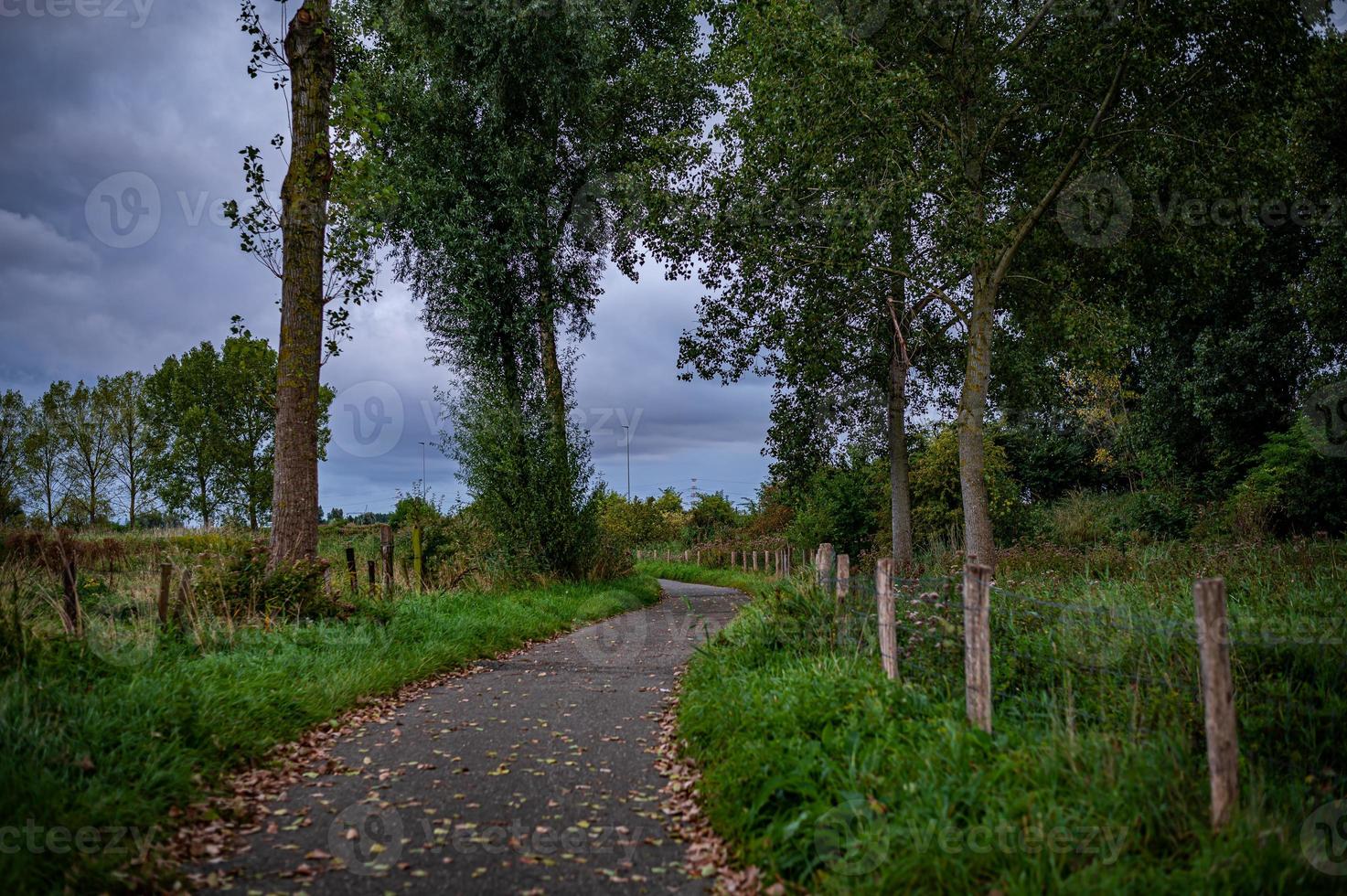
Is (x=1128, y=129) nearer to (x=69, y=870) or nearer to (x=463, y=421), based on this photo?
(x=463, y=421)

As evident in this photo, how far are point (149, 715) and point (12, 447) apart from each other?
28.9 metres

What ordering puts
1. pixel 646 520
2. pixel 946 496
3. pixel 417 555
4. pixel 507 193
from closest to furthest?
pixel 417 555 < pixel 507 193 < pixel 946 496 < pixel 646 520

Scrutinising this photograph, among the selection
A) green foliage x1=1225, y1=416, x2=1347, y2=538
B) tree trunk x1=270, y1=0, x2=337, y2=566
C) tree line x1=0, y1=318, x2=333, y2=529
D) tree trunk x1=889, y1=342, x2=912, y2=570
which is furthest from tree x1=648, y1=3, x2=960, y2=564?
tree line x1=0, y1=318, x2=333, y2=529

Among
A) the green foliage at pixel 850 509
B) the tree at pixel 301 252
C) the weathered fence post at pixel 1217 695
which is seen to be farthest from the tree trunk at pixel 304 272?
the green foliage at pixel 850 509

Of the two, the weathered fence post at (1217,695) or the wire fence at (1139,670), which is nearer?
the weathered fence post at (1217,695)

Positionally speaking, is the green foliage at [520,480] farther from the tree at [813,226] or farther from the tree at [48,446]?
the tree at [48,446]

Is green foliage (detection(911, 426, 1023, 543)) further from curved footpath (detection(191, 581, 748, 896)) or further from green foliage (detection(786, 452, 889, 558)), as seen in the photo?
curved footpath (detection(191, 581, 748, 896))

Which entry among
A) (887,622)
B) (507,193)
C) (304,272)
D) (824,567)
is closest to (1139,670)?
(887,622)

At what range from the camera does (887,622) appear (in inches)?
250

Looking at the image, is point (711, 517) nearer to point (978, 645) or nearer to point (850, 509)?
point (850, 509)

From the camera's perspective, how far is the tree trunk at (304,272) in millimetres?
10547

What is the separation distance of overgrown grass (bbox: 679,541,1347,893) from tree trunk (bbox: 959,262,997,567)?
18.5 ft

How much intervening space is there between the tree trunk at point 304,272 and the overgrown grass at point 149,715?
2257 mm

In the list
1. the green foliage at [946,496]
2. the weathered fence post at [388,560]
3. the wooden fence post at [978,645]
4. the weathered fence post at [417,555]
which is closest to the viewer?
the wooden fence post at [978,645]
